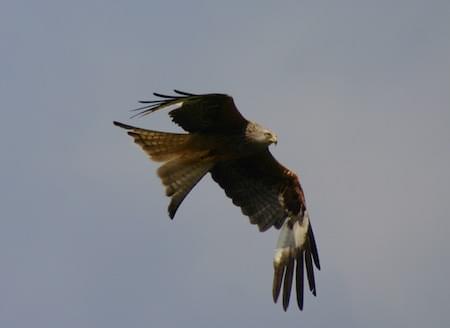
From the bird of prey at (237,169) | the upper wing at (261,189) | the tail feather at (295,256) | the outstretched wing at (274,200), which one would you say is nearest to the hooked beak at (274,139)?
the bird of prey at (237,169)

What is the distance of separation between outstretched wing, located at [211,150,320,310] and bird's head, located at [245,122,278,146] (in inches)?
26.7

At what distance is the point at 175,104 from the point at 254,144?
119cm

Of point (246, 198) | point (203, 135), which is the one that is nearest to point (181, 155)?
point (203, 135)

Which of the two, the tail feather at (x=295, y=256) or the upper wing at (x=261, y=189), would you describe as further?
the upper wing at (x=261, y=189)

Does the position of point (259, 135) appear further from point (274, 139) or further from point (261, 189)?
point (261, 189)

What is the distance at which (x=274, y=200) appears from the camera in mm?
13852

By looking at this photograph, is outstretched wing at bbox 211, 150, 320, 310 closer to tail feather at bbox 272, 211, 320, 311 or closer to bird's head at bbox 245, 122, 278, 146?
tail feather at bbox 272, 211, 320, 311

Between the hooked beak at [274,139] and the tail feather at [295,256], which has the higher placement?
the hooked beak at [274,139]

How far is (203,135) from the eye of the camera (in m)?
12.8

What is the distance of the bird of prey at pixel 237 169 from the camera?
12617 mm

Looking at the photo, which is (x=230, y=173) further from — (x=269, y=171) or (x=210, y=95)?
(x=210, y=95)

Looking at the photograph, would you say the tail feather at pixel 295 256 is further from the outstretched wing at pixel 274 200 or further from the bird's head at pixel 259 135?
the bird's head at pixel 259 135

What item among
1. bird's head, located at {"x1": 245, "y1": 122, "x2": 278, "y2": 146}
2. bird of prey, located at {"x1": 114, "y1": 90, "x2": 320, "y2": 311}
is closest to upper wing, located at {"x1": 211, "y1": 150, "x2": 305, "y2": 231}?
bird of prey, located at {"x1": 114, "y1": 90, "x2": 320, "y2": 311}

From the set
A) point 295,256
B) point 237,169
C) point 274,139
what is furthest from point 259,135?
point 295,256
